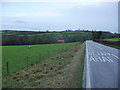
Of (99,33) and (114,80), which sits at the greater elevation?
(99,33)

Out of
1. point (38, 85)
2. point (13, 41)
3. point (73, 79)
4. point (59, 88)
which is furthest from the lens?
point (13, 41)

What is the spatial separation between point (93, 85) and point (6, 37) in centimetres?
7805

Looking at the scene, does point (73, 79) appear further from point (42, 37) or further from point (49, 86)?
point (42, 37)

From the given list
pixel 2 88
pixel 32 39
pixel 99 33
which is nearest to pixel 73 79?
pixel 2 88

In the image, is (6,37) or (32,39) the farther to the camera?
(32,39)


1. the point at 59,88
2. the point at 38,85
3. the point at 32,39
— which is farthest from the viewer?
the point at 32,39

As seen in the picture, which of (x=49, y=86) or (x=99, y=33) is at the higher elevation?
(x=99, y=33)

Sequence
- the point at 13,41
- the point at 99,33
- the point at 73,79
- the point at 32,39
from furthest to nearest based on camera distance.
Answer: the point at 99,33 < the point at 32,39 < the point at 13,41 < the point at 73,79

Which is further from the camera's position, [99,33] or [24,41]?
[99,33]

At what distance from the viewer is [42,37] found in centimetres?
8906

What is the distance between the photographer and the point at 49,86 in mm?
7059

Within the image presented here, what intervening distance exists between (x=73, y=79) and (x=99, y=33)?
98785 mm

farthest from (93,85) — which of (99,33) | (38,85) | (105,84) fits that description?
(99,33)

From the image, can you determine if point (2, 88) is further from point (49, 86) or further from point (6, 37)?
point (6, 37)
